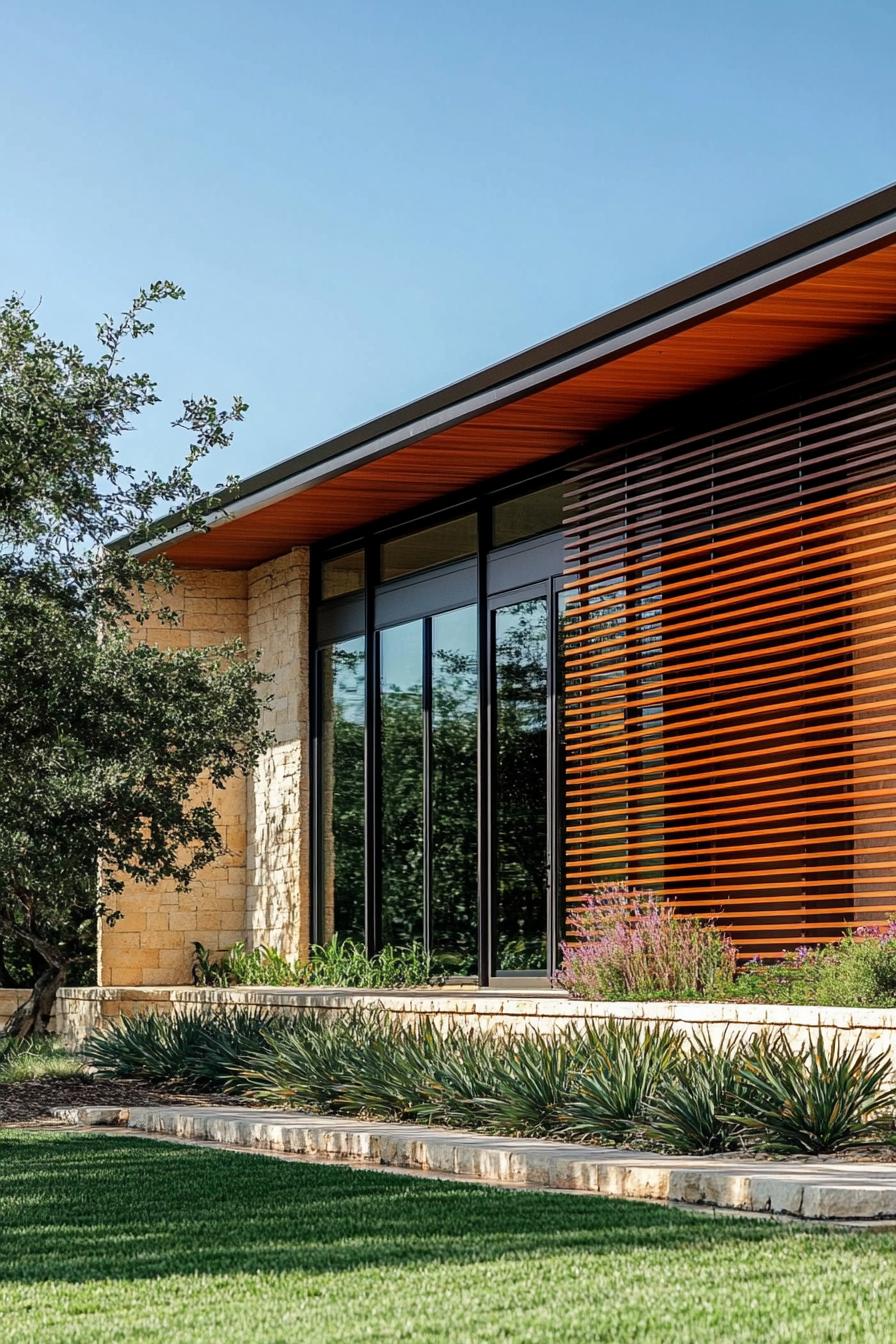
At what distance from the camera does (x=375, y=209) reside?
2727 centimetres

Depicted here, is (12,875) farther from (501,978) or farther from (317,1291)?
(317,1291)

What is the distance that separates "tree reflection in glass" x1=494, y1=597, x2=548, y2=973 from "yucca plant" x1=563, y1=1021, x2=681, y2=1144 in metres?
4.91

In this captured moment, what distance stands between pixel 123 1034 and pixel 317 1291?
8499mm

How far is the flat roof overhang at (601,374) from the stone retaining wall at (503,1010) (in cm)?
363

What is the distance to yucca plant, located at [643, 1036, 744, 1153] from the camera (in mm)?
7816

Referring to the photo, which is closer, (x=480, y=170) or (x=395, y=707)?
(x=395, y=707)

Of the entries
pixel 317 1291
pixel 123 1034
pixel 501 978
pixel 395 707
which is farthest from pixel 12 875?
pixel 317 1291

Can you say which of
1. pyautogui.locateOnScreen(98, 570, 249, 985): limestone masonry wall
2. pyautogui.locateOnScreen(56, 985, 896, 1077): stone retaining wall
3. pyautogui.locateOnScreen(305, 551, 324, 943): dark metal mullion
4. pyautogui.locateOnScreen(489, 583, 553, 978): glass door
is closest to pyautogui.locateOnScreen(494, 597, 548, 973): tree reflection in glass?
pyautogui.locateOnScreen(489, 583, 553, 978): glass door

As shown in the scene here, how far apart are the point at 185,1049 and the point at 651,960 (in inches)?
143

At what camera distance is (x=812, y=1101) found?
7.57 metres

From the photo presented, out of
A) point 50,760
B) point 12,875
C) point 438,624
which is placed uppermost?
point 438,624

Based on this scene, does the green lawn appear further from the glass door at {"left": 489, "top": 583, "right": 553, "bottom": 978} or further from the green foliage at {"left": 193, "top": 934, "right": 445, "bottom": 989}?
the green foliage at {"left": 193, "top": 934, "right": 445, "bottom": 989}

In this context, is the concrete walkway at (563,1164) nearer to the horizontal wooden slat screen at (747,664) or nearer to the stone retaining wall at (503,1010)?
the stone retaining wall at (503,1010)

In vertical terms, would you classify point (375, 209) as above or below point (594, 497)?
above
